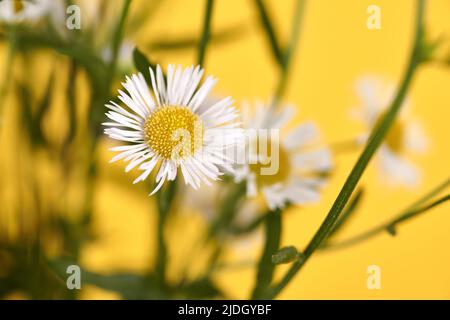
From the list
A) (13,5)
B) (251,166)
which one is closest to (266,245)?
(251,166)

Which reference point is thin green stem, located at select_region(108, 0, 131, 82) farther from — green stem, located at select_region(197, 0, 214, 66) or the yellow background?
the yellow background

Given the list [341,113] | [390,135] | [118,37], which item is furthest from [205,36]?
[341,113]

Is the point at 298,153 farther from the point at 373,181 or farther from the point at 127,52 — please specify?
the point at 373,181

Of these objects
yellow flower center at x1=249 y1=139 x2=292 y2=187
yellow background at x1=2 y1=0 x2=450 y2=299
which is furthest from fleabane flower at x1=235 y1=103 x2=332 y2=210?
yellow background at x1=2 y1=0 x2=450 y2=299

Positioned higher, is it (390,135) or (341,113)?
(341,113)

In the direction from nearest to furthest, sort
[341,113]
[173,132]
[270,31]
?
→ 1. [173,132]
2. [270,31]
3. [341,113]

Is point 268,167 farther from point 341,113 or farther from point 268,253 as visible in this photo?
point 341,113
